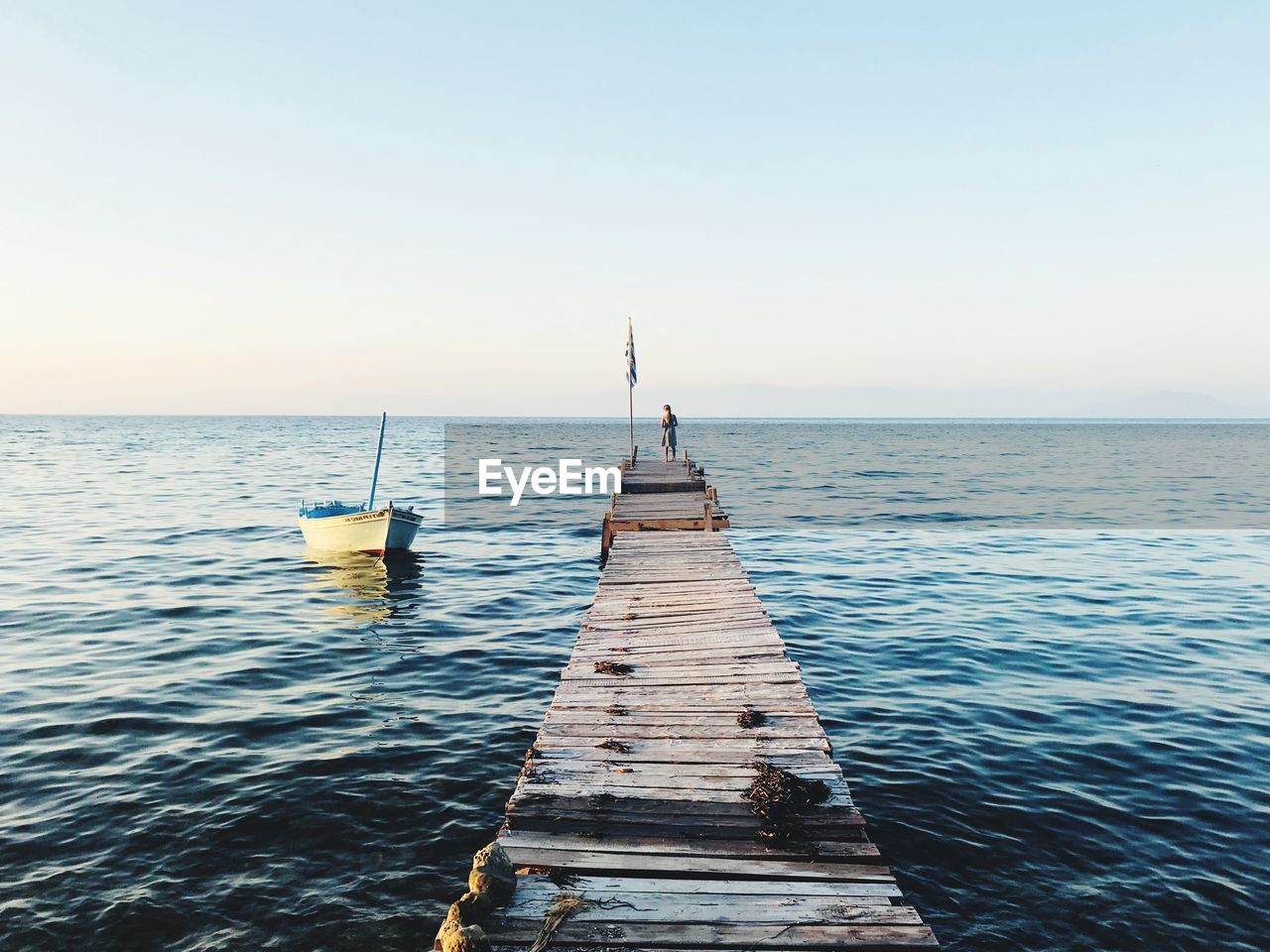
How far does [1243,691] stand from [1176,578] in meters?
11.1

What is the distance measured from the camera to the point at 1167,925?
7.01 metres

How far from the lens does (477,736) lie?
11.2 metres

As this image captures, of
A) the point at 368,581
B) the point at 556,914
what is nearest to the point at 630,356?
the point at 368,581

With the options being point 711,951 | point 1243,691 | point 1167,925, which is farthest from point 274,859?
point 1243,691

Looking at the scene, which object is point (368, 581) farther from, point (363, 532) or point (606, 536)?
point (606, 536)

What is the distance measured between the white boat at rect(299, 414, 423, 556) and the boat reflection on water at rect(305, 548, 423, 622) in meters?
0.34

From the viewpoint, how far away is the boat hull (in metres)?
24.3

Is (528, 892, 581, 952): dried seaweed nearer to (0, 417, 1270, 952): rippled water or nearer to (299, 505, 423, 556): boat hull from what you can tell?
(0, 417, 1270, 952): rippled water

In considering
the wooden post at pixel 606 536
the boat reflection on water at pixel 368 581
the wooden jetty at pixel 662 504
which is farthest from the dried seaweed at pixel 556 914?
the wooden post at pixel 606 536

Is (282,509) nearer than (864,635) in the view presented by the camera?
No

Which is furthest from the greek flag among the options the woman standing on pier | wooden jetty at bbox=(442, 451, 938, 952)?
wooden jetty at bbox=(442, 451, 938, 952)

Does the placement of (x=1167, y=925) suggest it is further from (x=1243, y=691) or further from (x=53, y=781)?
(x=53, y=781)

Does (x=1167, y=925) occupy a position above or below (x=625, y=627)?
below

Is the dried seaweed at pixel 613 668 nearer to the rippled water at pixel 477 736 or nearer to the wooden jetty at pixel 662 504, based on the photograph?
the rippled water at pixel 477 736
